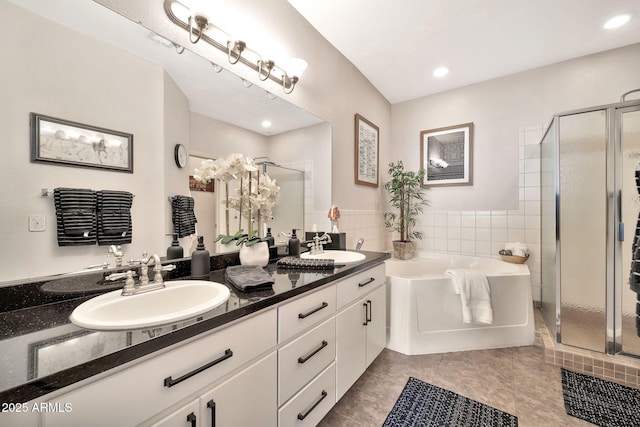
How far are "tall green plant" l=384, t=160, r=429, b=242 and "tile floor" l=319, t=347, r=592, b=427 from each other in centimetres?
141

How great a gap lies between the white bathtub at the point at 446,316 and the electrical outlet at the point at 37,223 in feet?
6.64

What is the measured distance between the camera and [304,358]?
1080 millimetres

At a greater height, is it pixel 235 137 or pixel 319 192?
pixel 235 137

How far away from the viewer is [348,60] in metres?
2.50

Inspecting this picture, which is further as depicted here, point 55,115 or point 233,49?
point 233,49

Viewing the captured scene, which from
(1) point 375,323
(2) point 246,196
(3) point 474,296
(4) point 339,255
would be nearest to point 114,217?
(2) point 246,196

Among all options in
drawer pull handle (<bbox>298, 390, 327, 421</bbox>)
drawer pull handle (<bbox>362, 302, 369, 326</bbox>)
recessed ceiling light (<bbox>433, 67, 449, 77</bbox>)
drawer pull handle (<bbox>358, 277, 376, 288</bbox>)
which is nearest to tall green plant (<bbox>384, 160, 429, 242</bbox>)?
recessed ceiling light (<bbox>433, 67, 449, 77</bbox>)

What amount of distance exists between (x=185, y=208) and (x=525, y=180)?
3.11 metres

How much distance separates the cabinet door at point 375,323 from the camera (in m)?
1.64

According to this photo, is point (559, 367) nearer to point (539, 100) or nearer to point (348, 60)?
point (539, 100)

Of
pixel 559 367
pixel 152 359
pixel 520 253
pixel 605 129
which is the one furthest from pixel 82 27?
pixel 520 253

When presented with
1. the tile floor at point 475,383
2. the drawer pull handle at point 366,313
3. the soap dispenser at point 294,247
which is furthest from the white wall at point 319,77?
the tile floor at point 475,383

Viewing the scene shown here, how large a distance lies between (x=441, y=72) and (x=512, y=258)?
2011 mm

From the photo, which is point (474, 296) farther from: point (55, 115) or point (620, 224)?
point (55, 115)
